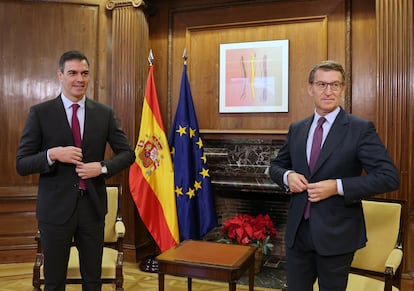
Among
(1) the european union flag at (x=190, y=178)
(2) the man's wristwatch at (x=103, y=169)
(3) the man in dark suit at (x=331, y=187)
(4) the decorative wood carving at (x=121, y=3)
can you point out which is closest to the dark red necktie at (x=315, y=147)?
(3) the man in dark suit at (x=331, y=187)

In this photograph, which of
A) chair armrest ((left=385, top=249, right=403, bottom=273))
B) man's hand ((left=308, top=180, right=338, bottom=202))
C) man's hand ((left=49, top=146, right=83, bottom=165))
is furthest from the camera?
chair armrest ((left=385, top=249, right=403, bottom=273))

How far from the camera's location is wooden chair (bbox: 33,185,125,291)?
245cm

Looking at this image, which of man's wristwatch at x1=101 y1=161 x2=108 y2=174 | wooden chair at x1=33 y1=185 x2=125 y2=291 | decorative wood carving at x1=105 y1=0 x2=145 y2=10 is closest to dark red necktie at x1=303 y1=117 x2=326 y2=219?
man's wristwatch at x1=101 y1=161 x2=108 y2=174

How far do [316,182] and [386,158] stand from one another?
280 mm

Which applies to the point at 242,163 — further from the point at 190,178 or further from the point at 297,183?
the point at 297,183

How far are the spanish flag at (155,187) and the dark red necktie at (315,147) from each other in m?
1.98

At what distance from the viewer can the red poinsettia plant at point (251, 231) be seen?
3.42 metres

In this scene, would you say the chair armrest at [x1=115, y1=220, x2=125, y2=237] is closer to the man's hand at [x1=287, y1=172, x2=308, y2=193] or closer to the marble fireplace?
the marble fireplace

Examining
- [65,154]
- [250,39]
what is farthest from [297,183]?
[250,39]

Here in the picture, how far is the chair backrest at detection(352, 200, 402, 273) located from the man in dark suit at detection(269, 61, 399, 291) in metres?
0.81

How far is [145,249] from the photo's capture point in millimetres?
4008

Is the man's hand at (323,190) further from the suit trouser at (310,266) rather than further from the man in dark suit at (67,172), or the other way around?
the man in dark suit at (67,172)

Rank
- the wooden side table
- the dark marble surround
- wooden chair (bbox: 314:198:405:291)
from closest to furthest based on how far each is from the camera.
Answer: the wooden side table
wooden chair (bbox: 314:198:405:291)
the dark marble surround

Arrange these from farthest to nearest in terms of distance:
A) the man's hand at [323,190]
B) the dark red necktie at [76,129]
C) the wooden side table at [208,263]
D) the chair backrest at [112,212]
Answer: the chair backrest at [112,212] → the wooden side table at [208,263] → the dark red necktie at [76,129] → the man's hand at [323,190]
